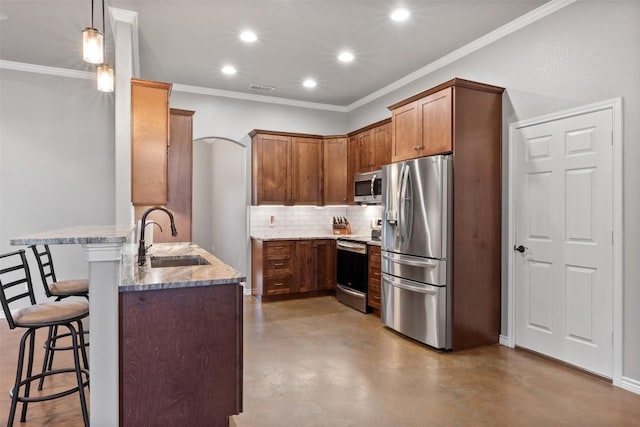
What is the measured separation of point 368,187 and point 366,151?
0.57 m

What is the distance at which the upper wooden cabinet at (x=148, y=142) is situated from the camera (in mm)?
3422

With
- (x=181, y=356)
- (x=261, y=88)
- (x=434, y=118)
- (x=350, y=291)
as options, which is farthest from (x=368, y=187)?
(x=181, y=356)

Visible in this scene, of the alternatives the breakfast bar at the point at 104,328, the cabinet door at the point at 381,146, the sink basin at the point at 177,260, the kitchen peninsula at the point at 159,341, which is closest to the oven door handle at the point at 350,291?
the cabinet door at the point at 381,146

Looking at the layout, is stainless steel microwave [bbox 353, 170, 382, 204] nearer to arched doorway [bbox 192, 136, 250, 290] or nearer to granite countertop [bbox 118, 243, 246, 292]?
arched doorway [bbox 192, 136, 250, 290]

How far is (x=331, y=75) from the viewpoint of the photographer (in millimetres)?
5148

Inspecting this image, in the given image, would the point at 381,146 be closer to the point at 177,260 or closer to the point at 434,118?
the point at 434,118

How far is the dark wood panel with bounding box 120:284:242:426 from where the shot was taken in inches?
76.2

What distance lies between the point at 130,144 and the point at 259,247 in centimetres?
259

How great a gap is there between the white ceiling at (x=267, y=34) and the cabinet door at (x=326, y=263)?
93.5 inches

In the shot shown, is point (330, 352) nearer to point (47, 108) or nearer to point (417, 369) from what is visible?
point (417, 369)

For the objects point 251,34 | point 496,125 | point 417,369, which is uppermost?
point 251,34

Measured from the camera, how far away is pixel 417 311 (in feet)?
12.6

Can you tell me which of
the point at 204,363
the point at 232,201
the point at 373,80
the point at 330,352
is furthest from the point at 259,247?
the point at 204,363

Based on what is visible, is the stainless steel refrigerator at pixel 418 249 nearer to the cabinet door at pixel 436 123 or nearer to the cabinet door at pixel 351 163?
the cabinet door at pixel 436 123
